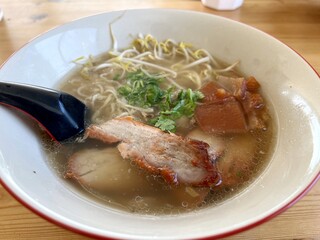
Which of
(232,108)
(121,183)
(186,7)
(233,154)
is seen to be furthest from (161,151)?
(186,7)

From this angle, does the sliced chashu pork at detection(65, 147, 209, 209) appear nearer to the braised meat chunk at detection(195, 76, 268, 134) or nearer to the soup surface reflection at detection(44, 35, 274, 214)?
the soup surface reflection at detection(44, 35, 274, 214)

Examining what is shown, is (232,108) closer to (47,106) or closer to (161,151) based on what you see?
(161,151)

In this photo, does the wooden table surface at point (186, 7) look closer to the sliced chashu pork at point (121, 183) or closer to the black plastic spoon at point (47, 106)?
the black plastic spoon at point (47, 106)

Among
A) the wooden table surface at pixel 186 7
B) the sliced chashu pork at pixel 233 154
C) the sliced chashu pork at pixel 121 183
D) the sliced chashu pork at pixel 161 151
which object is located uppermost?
the wooden table surface at pixel 186 7

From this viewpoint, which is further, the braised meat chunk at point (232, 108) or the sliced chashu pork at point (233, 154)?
the braised meat chunk at point (232, 108)

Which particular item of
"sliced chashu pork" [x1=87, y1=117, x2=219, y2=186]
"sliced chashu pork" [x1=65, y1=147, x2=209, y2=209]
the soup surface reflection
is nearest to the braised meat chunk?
the soup surface reflection

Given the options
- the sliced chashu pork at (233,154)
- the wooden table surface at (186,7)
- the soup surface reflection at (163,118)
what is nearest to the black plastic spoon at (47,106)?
the soup surface reflection at (163,118)
